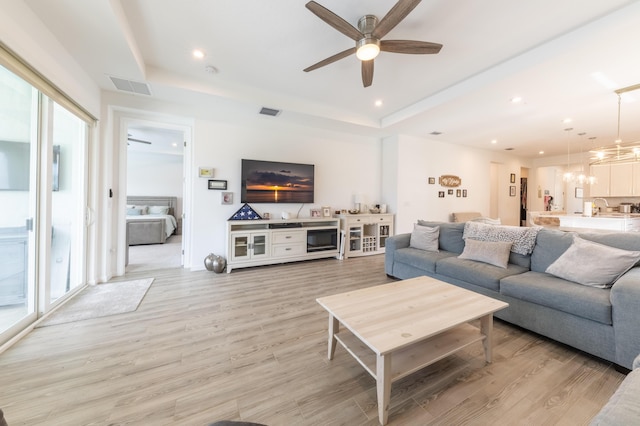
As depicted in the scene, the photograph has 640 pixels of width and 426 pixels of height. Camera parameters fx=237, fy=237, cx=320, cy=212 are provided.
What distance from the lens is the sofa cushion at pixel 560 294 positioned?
5.48ft

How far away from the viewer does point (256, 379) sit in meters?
1.55

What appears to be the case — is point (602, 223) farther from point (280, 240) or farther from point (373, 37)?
point (280, 240)

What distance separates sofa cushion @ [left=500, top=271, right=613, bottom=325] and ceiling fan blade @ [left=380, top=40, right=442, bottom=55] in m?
2.23

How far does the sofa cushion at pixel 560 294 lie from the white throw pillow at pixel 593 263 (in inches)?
2.8

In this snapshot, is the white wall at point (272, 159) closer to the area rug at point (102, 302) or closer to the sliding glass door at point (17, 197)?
the area rug at point (102, 302)

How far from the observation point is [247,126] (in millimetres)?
4238

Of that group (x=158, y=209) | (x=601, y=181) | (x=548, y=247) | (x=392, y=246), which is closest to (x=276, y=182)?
(x=392, y=246)

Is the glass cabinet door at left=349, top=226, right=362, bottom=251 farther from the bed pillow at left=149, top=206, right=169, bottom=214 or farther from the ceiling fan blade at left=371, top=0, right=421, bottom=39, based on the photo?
the bed pillow at left=149, top=206, right=169, bottom=214

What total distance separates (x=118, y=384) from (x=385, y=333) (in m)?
1.69

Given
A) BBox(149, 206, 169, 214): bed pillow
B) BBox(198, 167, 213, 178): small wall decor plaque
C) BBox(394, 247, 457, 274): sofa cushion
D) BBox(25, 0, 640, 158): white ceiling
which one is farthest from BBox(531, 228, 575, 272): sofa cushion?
BBox(149, 206, 169, 214): bed pillow

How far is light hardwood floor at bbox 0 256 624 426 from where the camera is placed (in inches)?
51.0

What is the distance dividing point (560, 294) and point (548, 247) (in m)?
0.72

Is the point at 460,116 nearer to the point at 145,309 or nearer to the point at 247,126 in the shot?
the point at 247,126

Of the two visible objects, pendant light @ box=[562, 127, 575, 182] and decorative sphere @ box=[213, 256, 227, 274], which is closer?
decorative sphere @ box=[213, 256, 227, 274]
